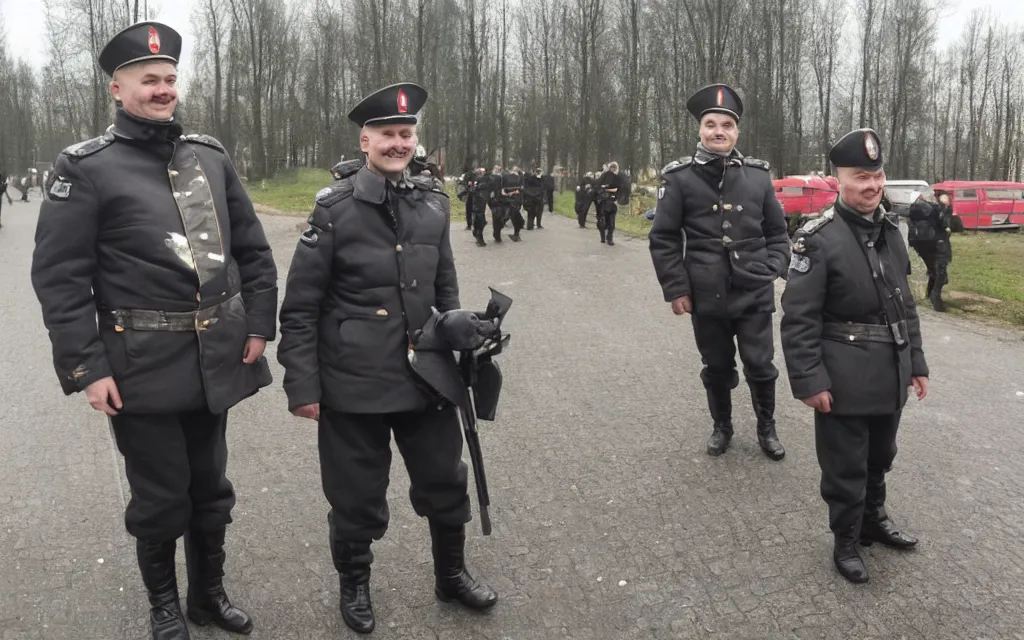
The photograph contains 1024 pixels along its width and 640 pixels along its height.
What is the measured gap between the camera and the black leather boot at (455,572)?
3.32m

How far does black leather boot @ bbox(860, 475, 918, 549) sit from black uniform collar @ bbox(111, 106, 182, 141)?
3.26 m

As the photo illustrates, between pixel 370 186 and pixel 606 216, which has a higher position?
pixel 370 186

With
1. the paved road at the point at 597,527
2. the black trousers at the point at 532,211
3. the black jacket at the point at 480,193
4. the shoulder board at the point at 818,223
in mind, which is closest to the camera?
the paved road at the point at 597,527

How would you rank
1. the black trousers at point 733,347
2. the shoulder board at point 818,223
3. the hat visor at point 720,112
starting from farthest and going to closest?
the black trousers at point 733,347 < the hat visor at point 720,112 < the shoulder board at point 818,223

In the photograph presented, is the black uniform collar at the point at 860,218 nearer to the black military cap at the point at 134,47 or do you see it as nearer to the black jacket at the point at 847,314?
the black jacket at the point at 847,314

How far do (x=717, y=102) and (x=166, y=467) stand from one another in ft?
11.3

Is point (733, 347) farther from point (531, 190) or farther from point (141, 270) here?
point (531, 190)

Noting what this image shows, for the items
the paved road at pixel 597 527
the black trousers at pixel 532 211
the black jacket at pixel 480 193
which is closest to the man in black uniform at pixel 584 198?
the black trousers at pixel 532 211

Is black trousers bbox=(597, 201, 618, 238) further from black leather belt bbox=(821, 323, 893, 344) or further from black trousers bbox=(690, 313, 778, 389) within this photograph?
black leather belt bbox=(821, 323, 893, 344)

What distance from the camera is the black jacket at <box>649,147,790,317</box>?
4789 mm

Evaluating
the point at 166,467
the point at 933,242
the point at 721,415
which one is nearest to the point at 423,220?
the point at 166,467

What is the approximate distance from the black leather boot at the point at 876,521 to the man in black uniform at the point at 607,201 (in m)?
13.9

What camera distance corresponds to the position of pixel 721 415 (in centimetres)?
507

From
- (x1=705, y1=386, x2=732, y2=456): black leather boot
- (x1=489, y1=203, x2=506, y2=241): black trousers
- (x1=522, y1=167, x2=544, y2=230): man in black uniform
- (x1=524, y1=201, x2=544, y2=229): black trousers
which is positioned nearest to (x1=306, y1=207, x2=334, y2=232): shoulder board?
(x1=705, y1=386, x2=732, y2=456): black leather boot
